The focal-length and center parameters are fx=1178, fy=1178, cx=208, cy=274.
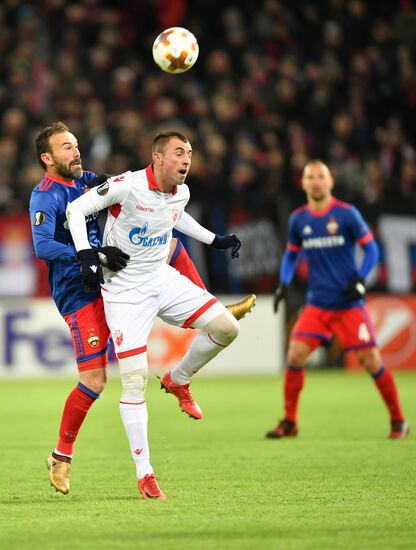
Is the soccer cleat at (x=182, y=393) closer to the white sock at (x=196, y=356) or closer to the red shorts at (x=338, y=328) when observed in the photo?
the white sock at (x=196, y=356)

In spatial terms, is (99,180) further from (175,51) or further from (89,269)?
(175,51)

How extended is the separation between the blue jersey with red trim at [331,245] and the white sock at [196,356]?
9.94 ft

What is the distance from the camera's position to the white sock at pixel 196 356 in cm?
751

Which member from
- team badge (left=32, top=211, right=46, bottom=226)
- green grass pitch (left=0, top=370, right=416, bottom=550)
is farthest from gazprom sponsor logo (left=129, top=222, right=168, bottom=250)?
green grass pitch (left=0, top=370, right=416, bottom=550)

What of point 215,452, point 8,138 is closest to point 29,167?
point 8,138

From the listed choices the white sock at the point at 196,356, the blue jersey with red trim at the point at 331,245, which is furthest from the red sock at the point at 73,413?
the blue jersey with red trim at the point at 331,245

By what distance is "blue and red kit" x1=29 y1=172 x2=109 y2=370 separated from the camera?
7051 mm

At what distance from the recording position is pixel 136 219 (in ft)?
23.3

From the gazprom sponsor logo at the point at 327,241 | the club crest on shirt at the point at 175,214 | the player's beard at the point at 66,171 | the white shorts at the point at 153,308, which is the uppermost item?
the player's beard at the point at 66,171

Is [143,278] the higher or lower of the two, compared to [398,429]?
higher

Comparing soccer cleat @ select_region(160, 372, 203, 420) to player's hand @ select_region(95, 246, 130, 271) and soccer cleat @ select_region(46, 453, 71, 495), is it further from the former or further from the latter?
player's hand @ select_region(95, 246, 130, 271)

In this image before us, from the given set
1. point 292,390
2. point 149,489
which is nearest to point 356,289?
point 292,390

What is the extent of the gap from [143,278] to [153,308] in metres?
0.19

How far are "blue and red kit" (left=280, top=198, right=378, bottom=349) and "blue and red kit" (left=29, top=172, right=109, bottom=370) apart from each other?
3.46 metres
